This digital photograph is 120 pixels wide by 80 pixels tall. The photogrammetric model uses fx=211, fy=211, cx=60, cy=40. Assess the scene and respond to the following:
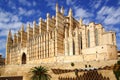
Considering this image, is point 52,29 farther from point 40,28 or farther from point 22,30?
point 22,30

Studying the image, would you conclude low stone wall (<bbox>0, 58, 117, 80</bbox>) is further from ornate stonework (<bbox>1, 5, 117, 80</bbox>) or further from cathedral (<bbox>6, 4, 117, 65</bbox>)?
cathedral (<bbox>6, 4, 117, 65</bbox>)

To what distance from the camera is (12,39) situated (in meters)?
65.5

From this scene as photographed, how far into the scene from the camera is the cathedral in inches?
1547

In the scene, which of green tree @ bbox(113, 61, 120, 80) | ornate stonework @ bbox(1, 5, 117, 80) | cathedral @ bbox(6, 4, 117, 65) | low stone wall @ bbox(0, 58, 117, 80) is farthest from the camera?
cathedral @ bbox(6, 4, 117, 65)

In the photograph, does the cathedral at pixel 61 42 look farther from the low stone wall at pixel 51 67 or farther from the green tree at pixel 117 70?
the green tree at pixel 117 70

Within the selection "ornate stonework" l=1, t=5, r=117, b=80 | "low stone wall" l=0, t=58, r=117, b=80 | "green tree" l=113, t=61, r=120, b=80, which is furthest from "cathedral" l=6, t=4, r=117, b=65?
"green tree" l=113, t=61, r=120, b=80

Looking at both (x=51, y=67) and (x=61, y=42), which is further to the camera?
(x=61, y=42)

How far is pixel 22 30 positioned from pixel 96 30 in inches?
948

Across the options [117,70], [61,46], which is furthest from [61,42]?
[117,70]

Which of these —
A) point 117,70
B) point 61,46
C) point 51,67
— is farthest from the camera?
point 61,46

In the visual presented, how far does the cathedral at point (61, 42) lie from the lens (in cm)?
3931

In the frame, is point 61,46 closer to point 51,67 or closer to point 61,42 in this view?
point 61,42

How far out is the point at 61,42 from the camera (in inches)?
1906

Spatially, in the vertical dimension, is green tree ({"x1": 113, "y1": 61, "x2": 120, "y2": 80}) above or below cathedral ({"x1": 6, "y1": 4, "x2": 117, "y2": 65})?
below
